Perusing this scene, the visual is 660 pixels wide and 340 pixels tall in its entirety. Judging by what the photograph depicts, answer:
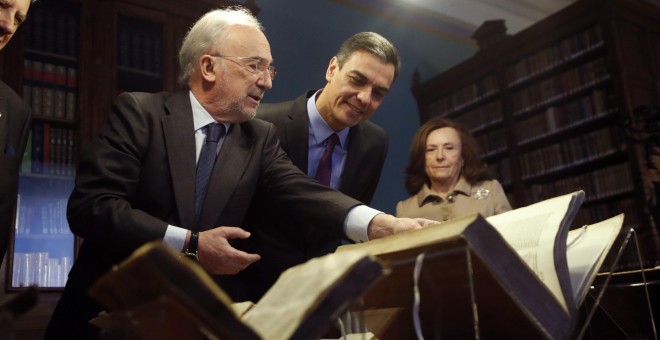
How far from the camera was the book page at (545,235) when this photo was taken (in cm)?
75

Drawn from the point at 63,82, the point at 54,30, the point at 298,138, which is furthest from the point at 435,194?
the point at 54,30

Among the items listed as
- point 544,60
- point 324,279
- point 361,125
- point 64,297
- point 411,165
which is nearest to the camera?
point 324,279

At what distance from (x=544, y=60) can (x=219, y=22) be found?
164 inches

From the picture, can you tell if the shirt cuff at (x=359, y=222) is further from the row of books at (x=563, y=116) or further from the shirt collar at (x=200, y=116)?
the row of books at (x=563, y=116)

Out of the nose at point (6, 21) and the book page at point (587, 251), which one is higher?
the nose at point (6, 21)

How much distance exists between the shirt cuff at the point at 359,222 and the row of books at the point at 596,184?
154 inches

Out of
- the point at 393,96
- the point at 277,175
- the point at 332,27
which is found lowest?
the point at 277,175

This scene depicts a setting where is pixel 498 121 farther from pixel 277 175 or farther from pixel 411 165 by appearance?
pixel 277 175

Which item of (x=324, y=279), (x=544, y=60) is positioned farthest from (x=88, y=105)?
(x=544, y=60)

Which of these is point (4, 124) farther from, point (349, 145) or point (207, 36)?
point (349, 145)

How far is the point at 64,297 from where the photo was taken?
1.29 metres

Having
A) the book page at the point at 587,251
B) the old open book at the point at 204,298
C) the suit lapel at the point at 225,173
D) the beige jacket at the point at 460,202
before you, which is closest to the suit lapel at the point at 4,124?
the suit lapel at the point at 225,173

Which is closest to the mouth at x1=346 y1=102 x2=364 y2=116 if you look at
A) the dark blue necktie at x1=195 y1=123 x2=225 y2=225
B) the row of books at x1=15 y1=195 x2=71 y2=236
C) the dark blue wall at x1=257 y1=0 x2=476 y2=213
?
the dark blue necktie at x1=195 y1=123 x2=225 y2=225

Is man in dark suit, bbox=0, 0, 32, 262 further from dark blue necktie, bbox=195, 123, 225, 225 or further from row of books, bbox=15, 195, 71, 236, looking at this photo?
row of books, bbox=15, 195, 71, 236
